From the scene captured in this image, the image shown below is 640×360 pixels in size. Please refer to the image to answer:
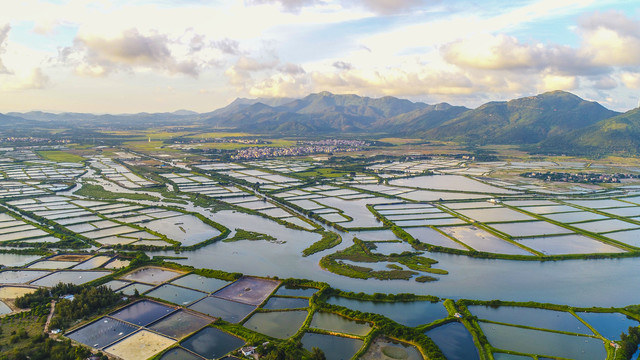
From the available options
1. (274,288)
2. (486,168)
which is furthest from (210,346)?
(486,168)

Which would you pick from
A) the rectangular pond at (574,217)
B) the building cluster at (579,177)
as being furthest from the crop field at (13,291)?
the building cluster at (579,177)

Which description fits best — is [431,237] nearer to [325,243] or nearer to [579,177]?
[325,243]

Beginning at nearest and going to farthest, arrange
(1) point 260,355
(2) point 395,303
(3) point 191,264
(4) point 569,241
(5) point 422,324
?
(1) point 260,355 → (5) point 422,324 → (2) point 395,303 → (3) point 191,264 → (4) point 569,241

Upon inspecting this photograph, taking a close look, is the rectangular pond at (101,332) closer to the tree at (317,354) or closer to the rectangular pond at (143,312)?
the rectangular pond at (143,312)

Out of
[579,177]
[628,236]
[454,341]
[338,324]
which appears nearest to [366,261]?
[338,324]

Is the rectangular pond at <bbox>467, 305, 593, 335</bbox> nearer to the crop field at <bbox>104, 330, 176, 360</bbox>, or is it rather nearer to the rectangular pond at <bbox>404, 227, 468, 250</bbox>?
the rectangular pond at <bbox>404, 227, 468, 250</bbox>

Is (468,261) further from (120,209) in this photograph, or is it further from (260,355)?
(120,209)
